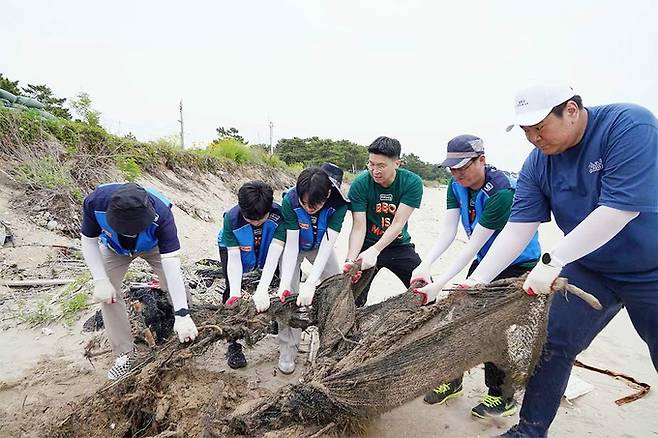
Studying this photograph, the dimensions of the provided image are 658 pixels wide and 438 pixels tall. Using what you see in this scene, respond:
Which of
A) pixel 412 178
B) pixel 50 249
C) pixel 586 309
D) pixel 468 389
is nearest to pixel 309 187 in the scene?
pixel 412 178

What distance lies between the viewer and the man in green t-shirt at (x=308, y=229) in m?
3.03

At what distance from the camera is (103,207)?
2768 mm

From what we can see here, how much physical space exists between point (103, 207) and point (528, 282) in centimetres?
260

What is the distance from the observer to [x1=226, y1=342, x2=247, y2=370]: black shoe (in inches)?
139

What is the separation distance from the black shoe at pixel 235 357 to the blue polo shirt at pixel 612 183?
254cm

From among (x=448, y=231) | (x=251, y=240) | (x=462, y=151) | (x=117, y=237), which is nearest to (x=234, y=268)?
(x=251, y=240)

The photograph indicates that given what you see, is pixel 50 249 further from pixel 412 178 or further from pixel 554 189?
pixel 554 189

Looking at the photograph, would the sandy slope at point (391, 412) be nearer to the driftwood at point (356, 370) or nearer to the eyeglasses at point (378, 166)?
the driftwood at point (356, 370)

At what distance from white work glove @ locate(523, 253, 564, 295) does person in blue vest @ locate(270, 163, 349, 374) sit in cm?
148

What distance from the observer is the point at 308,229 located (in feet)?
11.1

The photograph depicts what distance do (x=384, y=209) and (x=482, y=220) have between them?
949mm

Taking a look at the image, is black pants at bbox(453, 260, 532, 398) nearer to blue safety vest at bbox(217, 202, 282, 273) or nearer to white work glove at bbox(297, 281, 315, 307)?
white work glove at bbox(297, 281, 315, 307)

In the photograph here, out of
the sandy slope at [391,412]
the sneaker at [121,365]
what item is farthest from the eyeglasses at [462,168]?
the sneaker at [121,365]

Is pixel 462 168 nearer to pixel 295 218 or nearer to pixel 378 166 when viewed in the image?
pixel 378 166
